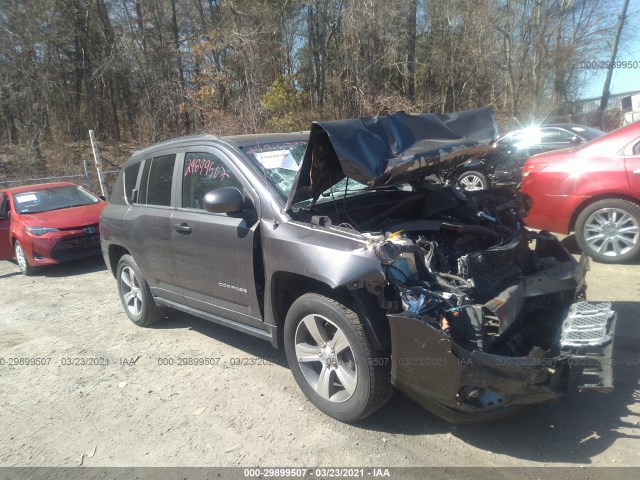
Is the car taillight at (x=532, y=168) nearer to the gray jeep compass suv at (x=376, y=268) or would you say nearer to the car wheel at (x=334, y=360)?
the gray jeep compass suv at (x=376, y=268)

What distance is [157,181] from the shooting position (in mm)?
4988

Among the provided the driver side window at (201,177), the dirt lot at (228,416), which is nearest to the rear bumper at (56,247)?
the dirt lot at (228,416)

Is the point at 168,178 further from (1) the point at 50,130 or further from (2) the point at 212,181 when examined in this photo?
(1) the point at 50,130

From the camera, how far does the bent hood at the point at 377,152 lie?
11.5 feet

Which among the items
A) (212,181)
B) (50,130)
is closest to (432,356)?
(212,181)

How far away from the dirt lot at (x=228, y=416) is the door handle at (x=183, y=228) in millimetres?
1236

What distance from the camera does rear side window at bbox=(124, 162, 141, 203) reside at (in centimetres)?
543

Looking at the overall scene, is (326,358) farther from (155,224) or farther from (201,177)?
(155,224)

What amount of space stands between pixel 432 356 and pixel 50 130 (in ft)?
76.1

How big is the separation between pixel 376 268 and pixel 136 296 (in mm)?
3599

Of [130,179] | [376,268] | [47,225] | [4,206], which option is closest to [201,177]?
[130,179]

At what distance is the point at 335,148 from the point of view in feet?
11.3

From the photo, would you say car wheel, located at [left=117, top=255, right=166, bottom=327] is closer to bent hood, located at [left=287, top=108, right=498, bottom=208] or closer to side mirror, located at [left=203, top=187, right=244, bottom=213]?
side mirror, located at [left=203, top=187, right=244, bottom=213]

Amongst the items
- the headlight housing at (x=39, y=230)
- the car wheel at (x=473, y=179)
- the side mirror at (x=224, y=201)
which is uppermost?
the side mirror at (x=224, y=201)
